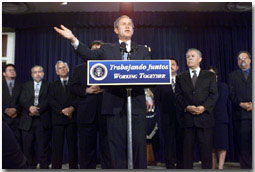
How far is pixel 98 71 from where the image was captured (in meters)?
1.99

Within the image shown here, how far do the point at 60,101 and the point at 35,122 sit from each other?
0.48 meters

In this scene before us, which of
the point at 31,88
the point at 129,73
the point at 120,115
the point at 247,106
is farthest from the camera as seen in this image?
the point at 31,88

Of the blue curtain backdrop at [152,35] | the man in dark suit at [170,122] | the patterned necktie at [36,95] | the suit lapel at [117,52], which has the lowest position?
the man in dark suit at [170,122]

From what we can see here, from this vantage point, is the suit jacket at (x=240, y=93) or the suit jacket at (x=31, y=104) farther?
the suit jacket at (x=31, y=104)

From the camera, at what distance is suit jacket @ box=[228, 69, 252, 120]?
3676mm

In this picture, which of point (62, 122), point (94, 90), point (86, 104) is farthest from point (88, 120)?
point (62, 122)

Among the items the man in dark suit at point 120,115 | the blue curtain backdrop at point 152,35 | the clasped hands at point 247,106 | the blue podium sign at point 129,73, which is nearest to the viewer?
the blue podium sign at point 129,73

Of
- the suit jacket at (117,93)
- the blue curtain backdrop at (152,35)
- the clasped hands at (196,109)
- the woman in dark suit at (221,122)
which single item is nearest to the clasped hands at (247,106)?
the woman in dark suit at (221,122)

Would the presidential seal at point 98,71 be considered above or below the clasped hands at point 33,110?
above

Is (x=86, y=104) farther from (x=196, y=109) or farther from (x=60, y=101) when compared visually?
(x=196, y=109)

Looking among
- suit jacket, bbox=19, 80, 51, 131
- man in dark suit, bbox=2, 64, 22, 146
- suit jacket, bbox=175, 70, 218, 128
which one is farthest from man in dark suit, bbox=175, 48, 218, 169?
man in dark suit, bbox=2, 64, 22, 146

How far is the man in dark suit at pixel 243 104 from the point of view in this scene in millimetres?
3674

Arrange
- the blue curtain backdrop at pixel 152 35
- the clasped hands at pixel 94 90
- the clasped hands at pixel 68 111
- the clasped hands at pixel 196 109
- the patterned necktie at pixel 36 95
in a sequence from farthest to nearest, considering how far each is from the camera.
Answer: the blue curtain backdrop at pixel 152 35 < the patterned necktie at pixel 36 95 < the clasped hands at pixel 68 111 < the clasped hands at pixel 94 90 < the clasped hands at pixel 196 109

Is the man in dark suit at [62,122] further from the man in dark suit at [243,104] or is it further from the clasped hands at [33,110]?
the man in dark suit at [243,104]
